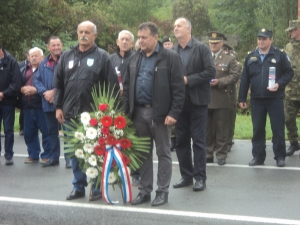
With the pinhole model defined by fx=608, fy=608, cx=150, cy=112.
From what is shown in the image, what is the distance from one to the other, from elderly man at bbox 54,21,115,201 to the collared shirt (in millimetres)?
510

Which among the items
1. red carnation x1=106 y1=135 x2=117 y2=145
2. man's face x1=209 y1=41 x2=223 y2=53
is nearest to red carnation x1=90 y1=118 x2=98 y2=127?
red carnation x1=106 y1=135 x2=117 y2=145

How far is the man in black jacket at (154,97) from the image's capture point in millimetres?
7008

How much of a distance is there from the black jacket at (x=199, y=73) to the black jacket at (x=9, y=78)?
3.46 m

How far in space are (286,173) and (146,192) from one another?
260 centimetres

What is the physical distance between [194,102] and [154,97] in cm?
96

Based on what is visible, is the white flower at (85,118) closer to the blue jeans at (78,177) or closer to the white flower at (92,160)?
the white flower at (92,160)

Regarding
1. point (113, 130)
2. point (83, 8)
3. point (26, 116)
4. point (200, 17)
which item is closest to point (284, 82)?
point (113, 130)

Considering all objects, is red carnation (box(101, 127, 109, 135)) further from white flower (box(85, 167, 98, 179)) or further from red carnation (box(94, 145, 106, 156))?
white flower (box(85, 167, 98, 179))

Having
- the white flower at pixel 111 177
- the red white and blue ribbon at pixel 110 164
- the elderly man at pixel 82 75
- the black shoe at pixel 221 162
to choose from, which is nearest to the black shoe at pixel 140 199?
the red white and blue ribbon at pixel 110 164

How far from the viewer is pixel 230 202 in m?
7.29

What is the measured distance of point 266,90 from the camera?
9375 mm

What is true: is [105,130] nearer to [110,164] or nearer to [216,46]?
[110,164]

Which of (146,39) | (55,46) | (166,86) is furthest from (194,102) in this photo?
(55,46)

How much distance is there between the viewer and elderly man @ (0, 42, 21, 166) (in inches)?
398
